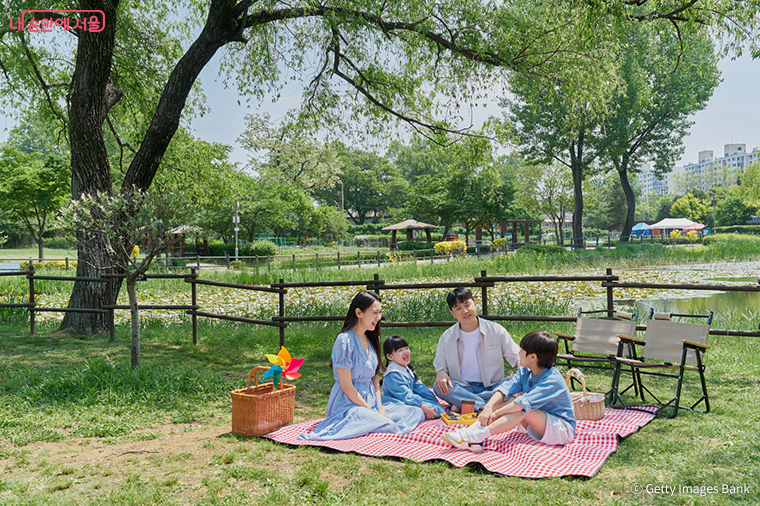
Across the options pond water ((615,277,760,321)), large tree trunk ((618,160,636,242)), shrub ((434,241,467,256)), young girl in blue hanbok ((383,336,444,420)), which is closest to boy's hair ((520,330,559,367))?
young girl in blue hanbok ((383,336,444,420))

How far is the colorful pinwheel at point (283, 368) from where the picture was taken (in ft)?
13.9

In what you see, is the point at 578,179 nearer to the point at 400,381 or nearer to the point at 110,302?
the point at 110,302

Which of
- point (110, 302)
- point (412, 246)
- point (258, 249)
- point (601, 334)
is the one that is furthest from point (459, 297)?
point (412, 246)

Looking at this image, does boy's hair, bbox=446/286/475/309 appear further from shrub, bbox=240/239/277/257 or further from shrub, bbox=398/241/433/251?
shrub, bbox=398/241/433/251

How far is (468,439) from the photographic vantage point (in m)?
3.56

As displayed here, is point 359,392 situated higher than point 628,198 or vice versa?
point 628,198

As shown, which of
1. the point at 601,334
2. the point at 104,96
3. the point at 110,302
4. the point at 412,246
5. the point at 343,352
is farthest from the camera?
the point at 412,246

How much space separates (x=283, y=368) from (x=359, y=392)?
0.66m

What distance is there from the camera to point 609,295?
6.31 metres

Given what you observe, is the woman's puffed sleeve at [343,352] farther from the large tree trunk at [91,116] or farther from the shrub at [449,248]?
the shrub at [449,248]

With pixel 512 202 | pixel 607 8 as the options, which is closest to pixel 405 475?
pixel 607 8

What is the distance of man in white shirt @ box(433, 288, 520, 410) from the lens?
437 cm

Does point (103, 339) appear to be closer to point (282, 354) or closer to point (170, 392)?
point (170, 392)

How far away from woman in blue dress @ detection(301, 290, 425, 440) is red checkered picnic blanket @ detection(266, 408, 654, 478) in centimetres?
8
